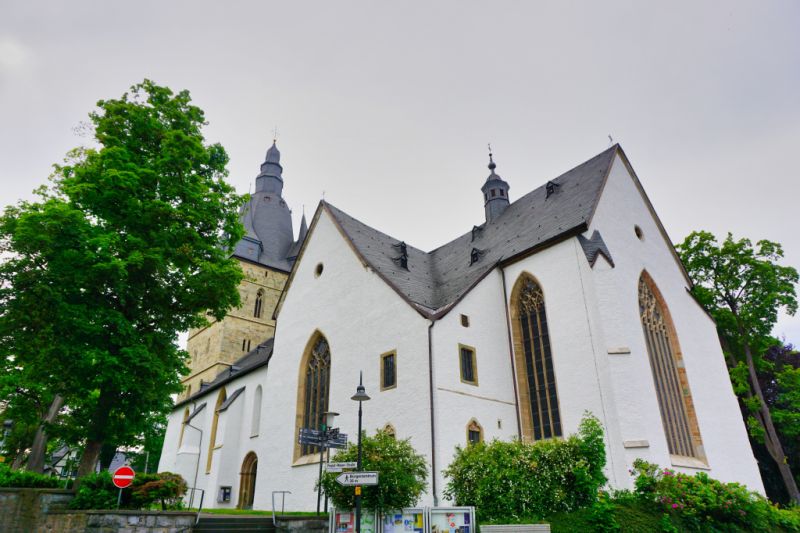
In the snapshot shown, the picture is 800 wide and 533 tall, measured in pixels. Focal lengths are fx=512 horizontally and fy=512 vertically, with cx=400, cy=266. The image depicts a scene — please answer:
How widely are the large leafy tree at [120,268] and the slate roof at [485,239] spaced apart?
266 inches

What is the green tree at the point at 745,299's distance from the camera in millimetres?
21484

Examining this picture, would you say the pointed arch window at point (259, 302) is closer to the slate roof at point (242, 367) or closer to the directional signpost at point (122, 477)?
the slate roof at point (242, 367)

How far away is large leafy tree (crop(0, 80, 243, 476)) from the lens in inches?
459

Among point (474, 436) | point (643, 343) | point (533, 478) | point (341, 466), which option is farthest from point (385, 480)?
point (643, 343)

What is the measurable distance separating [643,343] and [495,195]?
1377 centimetres

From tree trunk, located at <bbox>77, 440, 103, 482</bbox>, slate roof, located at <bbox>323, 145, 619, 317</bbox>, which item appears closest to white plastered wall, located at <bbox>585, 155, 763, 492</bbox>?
slate roof, located at <bbox>323, 145, 619, 317</bbox>

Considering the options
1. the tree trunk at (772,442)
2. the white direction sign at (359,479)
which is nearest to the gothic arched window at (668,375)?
the tree trunk at (772,442)

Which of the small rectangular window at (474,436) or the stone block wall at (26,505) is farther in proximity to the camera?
the small rectangular window at (474,436)

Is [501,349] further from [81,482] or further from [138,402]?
[81,482]

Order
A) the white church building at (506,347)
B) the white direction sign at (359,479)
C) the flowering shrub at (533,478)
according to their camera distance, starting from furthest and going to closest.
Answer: the white church building at (506,347)
the flowering shrub at (533,478)
the white direction sign at (359,479)

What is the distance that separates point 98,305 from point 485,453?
33.0 feet

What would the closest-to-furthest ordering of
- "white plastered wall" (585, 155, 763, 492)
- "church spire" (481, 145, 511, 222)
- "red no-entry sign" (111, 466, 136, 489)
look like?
"red no-entry sign" (111, 466, 136, 489), "white plastered wall" (585, 155, 763, 492), "church spire" (481, 145, 511, 222)

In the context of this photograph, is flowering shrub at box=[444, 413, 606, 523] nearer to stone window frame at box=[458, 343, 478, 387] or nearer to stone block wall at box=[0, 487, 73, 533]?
stone window frame at box=[458, 343, 478, 387]

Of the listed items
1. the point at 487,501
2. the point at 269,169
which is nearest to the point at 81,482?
the point at 487,501
